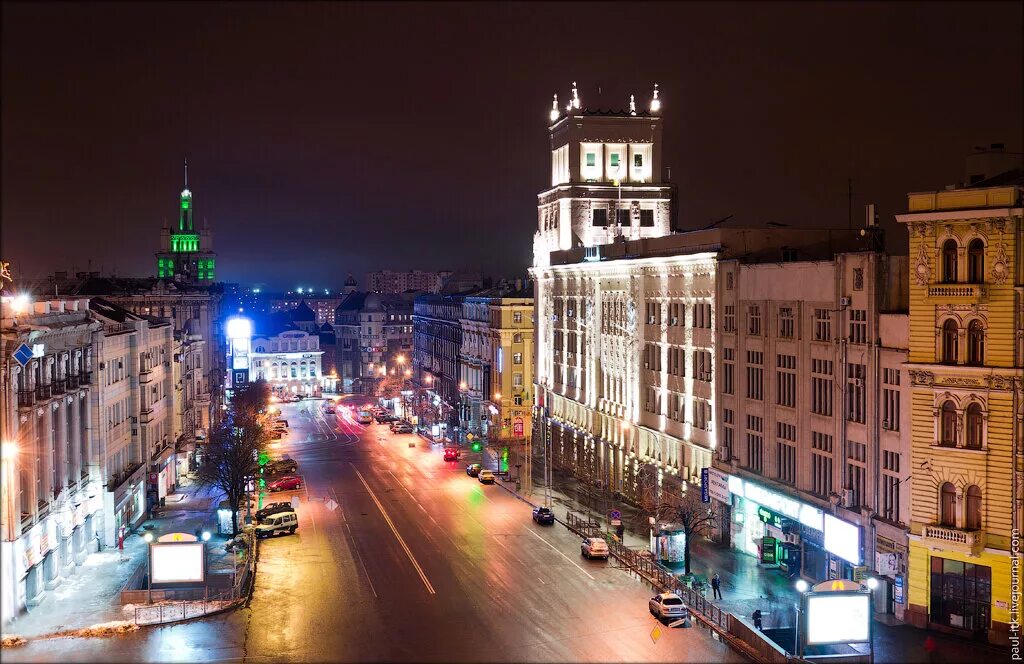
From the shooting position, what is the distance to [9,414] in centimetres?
4250

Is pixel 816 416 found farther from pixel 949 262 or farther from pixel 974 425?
pixel 949 262

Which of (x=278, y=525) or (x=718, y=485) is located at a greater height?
(x=718, y=485)

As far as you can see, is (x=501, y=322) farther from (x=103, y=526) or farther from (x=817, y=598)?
(x=817, y=598)

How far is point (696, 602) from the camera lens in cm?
4600

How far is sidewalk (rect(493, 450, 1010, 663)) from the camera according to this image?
39.6 m

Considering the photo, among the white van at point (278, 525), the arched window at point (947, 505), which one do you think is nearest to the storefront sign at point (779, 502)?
the arched window at point (947, 505)

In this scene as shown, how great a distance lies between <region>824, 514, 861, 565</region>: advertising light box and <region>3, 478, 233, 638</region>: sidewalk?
99.5 ft

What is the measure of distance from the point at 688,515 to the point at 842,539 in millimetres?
8620

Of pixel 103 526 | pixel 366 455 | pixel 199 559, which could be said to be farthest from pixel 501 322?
pixel 199 559

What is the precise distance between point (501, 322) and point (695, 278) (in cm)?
4979

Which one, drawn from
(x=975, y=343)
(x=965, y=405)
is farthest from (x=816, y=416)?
(x=975, y=343)

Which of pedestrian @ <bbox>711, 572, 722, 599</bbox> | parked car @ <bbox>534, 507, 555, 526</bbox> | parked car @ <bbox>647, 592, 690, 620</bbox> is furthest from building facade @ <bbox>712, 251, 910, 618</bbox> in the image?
parked car @ <bbox>534, 507, 555, 526</bbox>

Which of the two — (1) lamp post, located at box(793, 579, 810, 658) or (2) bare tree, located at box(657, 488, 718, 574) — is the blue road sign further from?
(1) lamp post, located at box(793, 579, 810, 658)

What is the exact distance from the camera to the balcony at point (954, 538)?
41.0 meters
